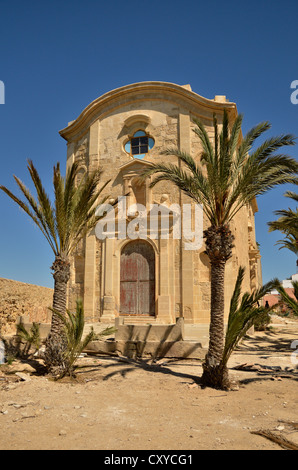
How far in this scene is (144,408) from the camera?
577cm

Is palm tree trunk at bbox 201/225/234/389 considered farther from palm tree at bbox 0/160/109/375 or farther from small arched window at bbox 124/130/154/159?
small arched window at bbox 124/130/154/159

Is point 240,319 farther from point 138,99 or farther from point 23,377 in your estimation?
point 138,99

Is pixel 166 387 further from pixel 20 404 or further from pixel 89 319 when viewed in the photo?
pixel 89 319

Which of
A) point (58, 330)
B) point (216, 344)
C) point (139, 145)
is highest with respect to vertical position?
point (139, 145)

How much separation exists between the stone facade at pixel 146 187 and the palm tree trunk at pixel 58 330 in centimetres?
490

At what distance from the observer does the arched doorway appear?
13672 mm

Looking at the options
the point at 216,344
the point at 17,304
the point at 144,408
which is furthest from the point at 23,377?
the point at 17,304

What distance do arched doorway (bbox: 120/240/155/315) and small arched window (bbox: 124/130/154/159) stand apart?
3884 millimetres

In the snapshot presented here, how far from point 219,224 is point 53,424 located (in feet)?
16.5

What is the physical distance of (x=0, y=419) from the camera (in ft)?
16.7

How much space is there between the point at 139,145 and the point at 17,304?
8.36 m

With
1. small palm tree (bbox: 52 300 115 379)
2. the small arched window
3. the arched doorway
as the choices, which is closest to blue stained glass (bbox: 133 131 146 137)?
the small arched window

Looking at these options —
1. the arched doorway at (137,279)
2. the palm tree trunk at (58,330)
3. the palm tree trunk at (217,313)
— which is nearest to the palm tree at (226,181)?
the palm tree trunk at (217,313)

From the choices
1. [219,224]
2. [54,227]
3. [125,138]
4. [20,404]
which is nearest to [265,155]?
[219,224]
